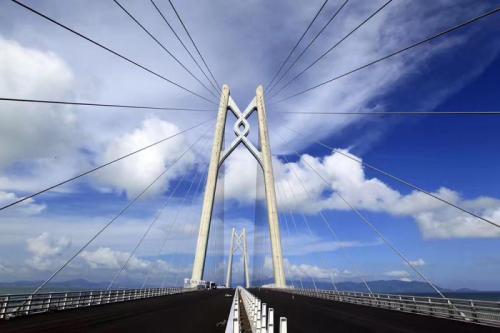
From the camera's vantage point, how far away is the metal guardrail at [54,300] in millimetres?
24922

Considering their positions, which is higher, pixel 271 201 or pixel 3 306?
pixel 271 201

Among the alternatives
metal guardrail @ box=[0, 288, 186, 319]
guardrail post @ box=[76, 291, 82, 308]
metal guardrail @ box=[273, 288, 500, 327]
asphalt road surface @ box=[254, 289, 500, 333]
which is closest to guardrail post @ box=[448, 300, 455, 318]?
metal guardrail @ box=[273, 288, 500, 327]

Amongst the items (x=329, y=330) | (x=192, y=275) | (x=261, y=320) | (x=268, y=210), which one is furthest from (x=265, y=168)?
(x=261, y=320)

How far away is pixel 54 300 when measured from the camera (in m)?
31.1

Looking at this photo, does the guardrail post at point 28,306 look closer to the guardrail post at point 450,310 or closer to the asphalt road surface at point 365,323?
the asphalt road surface at point 365,323

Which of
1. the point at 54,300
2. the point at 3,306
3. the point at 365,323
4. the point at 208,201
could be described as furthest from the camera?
the point at 208,201

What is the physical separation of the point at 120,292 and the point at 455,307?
30.9m

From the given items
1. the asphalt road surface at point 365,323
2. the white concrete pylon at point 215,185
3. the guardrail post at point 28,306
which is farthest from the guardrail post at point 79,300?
the white concrete pylon at point 215,185

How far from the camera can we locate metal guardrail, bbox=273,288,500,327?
26.0 meters

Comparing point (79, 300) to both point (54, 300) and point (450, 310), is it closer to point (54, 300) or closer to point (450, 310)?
point (54, 300)

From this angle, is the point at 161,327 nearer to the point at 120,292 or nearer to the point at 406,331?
the point at 406,331

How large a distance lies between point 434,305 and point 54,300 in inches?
1030

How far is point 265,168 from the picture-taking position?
61.1 m

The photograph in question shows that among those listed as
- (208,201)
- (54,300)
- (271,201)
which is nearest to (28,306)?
(54,300)
